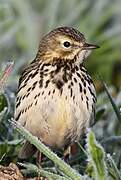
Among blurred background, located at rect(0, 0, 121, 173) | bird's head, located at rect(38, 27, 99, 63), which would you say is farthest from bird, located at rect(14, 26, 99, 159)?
blurred background, located at rect(0, 0, 121, 173)

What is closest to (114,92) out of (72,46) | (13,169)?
(72,46)

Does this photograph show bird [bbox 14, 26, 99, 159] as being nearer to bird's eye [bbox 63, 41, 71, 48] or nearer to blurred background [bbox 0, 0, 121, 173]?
bird's eye [bbox 63, 41, 71, 48]

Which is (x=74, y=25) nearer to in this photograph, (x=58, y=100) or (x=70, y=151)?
(x=70, y=151)

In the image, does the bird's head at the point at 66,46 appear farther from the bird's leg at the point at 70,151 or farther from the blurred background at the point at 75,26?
the blurred background at the point at 75,26

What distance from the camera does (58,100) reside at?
4.58m

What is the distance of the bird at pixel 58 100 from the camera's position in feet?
15.1

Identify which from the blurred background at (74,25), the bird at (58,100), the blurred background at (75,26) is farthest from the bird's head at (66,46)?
the blurred background at (74,25)

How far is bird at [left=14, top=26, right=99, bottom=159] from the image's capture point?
460 cm

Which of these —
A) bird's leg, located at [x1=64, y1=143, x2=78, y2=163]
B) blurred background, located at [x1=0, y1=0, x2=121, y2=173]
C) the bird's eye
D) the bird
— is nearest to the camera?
the bird

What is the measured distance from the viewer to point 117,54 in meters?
8.38

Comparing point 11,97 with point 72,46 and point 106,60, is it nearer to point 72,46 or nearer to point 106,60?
point 72,46

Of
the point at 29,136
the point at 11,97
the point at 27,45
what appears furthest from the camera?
the point at 27,45

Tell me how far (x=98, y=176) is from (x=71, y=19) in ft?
16.5

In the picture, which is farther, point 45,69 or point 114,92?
point 114,92
